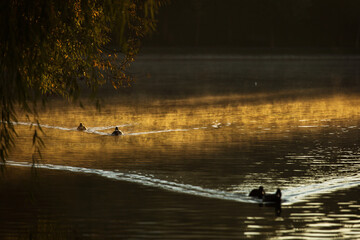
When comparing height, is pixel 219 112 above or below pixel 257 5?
below

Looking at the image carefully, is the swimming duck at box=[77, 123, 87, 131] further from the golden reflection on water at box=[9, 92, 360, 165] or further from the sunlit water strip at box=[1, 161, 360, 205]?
the sunlit water strip at box=[1, 161, 360, 205]

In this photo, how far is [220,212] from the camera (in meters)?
19.0

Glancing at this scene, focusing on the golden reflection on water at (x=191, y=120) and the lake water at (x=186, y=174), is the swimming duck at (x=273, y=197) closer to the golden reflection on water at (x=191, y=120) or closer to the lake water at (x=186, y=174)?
the lake water at (x=186, y=174)

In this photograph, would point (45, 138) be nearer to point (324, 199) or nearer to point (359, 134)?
point (359, 134)

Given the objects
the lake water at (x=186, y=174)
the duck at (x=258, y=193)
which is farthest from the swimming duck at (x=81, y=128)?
the duck at (x=258, y=193)

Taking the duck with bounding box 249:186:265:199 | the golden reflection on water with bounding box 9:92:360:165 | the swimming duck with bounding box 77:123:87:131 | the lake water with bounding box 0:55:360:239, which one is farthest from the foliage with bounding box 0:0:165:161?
the swimming duck with bounding box 77:123:87:131

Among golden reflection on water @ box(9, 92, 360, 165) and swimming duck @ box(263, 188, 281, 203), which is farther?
golden reflection on water @ box(9, 92, 360, 165)

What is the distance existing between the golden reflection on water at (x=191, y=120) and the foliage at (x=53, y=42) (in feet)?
26.9

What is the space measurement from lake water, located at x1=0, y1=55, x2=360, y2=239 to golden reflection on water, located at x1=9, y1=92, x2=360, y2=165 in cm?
6

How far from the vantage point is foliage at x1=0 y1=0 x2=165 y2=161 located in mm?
14977

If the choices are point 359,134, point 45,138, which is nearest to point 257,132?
point 359,134

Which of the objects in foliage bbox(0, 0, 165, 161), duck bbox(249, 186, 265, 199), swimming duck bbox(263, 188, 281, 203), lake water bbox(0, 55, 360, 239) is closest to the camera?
foliage bbox(0, 0, 165, 161)

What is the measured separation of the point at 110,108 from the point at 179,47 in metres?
94.0

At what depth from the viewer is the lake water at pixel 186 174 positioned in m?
17.7
